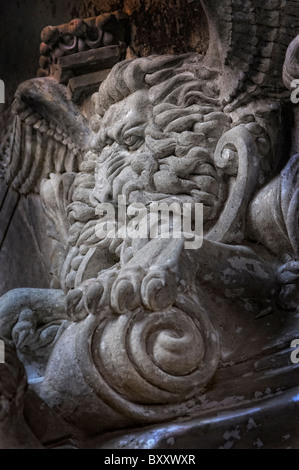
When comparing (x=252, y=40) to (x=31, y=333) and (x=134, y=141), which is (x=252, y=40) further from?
(x=31, y=333)

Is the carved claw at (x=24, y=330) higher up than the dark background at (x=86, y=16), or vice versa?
the dark background at (x=86, y=16)

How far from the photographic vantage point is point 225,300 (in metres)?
2.08

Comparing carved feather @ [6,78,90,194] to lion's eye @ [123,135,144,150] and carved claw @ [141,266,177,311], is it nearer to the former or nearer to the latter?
lion's eye @ [123,135,144,150]

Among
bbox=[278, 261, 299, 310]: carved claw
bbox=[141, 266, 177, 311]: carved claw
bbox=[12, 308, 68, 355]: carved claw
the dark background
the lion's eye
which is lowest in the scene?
bbox=[12, 308, 68, 355]: carved claw

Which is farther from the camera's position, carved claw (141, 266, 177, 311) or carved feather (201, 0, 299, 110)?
carved feather (201, 0, 299, 110)

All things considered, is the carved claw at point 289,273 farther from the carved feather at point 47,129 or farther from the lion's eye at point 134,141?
the carved feather at point 47,129

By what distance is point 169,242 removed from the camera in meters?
2.06

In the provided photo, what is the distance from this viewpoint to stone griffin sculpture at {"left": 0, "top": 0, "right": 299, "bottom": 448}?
75.0 inches

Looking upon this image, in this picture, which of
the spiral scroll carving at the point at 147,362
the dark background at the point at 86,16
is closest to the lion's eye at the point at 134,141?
the dark background at the point at 86,16

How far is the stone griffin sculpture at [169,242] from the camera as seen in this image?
1.90 metres

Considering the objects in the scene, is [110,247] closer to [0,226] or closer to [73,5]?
[0,226]

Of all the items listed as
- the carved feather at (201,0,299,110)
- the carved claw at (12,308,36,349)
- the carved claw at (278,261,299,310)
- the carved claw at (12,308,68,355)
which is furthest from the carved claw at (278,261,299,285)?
the carved claw at (12,308,36,349)

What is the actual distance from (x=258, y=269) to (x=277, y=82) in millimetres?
601

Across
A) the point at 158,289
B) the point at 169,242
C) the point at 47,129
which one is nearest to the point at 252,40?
the point at 169,242
